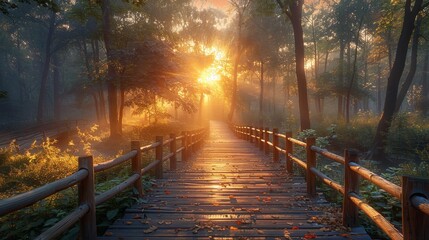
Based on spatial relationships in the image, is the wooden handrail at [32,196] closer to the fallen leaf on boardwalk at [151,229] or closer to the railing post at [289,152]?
the fallen leaf on boardwalk at [151,229]

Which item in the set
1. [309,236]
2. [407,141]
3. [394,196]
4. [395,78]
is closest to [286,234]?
[309,236]

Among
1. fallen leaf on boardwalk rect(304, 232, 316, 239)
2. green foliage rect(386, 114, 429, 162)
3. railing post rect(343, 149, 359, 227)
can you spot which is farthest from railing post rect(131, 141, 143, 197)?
green foliage rect(386, 114, 429, 162)

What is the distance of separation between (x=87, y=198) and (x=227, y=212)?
2425 mm

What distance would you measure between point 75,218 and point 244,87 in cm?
6054

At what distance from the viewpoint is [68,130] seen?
28.3 meters

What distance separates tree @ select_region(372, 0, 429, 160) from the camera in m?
15.4

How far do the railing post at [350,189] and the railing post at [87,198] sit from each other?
3.56 m

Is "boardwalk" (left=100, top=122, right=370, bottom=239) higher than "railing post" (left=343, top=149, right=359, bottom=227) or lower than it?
lower

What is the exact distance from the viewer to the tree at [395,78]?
1539 centimetres

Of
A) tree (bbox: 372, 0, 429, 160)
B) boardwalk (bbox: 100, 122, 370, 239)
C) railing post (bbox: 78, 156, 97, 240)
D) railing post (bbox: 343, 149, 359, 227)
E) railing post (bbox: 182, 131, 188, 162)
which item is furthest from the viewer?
tree (bbox: 372, 0, 429, 160)

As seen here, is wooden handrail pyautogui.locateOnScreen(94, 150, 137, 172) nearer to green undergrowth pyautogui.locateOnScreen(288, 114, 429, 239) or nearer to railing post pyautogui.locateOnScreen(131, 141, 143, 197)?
railing post pyautogui.locateOnScreen(131, 141, 143, 197)

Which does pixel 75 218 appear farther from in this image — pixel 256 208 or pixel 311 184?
pixel 311 184

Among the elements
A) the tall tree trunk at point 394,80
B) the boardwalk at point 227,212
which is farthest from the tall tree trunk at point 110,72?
the tall tree trunk at point 394,80

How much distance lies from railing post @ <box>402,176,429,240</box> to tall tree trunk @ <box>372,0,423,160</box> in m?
15.0
